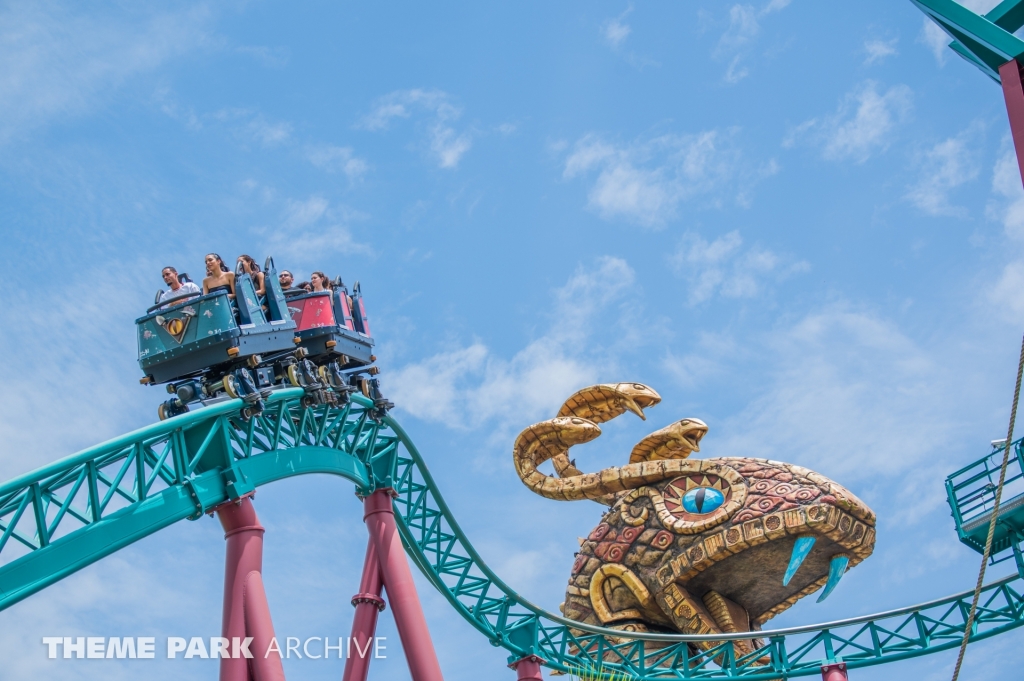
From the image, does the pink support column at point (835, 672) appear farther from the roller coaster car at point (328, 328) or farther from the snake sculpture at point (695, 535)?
the roller coaster car at point (328, 328)

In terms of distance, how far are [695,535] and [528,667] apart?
237cm

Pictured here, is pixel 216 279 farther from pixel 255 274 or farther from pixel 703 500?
pixel 703 500

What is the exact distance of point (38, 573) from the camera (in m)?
8.42

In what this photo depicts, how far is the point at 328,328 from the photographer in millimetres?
12445

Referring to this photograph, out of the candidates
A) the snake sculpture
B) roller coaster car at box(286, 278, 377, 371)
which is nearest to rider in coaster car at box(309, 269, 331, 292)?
roller coaster car at box(286, 278, 377, 371)

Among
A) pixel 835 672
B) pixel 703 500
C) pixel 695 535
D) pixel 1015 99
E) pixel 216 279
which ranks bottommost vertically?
pixel 1015 99

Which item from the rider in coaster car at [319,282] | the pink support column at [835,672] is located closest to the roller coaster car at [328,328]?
the rider in coaster car at [319,282]

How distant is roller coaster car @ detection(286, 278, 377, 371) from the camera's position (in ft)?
40.8

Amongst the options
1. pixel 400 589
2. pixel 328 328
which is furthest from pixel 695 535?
pixel 328 328

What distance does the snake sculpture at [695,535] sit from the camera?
1470 cm

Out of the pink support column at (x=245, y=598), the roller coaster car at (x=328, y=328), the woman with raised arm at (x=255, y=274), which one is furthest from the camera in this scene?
the roller coaster car at (x=328, y=328)

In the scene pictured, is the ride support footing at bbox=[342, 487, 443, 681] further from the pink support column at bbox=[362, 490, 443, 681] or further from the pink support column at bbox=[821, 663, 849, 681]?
the pink support column at bbox=[821, 663, 849, 681]

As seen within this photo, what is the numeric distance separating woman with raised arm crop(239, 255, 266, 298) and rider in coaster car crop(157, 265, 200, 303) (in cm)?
50

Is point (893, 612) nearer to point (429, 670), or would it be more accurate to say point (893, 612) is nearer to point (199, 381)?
point (429, 670)
